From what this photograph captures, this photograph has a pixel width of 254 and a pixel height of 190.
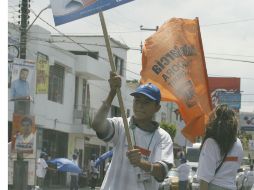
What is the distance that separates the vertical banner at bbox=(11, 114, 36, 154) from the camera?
59.8 ft

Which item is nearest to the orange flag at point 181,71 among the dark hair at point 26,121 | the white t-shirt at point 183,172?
the dark hair at point 26,121

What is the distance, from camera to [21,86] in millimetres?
18938

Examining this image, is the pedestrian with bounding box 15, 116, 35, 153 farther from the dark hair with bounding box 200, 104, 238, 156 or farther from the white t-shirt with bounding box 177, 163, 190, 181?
the dark hair with bounding box 200, 104, 238, 156

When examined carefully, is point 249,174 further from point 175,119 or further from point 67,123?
point 175,119

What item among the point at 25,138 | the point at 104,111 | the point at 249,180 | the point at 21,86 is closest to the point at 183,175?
the point at 249,180

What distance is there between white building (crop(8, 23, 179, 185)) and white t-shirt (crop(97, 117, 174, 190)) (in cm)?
2288

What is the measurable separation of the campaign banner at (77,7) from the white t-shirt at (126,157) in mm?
877

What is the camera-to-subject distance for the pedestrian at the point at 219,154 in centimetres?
589

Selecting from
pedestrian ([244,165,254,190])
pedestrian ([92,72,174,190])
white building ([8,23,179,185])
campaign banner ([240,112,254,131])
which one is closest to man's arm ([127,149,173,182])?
pedestrian ([92,72,174,190])

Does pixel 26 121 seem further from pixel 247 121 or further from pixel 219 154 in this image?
pixel 247 121

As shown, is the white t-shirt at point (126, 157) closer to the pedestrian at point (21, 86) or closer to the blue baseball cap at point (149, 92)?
the blue baseball cap at point (149, 92)

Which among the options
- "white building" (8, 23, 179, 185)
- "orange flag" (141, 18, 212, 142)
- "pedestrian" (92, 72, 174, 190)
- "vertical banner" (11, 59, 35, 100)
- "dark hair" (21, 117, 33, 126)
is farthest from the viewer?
"white building" (8, 23, 179, 185)

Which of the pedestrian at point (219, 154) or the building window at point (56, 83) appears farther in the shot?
the building window at point (56, 83)

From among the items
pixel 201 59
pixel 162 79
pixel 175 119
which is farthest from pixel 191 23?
pixel 175 119
